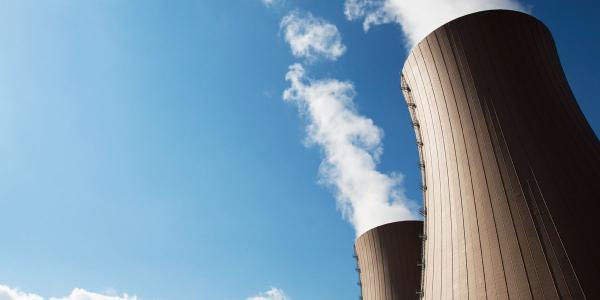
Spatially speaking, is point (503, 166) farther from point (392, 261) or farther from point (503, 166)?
point (392, 261)

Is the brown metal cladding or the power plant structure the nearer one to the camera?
the power plant structure

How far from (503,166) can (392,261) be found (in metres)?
9.63

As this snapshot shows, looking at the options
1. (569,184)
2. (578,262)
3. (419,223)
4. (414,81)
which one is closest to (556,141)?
(569,184)

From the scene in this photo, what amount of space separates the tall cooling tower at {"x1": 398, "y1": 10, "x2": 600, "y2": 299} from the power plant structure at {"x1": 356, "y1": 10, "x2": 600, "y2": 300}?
0.02 metres

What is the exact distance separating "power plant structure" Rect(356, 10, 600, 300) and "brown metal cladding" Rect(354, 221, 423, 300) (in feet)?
22.0

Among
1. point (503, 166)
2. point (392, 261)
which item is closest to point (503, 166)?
point (503, 166)

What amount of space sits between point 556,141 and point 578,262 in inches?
90.4

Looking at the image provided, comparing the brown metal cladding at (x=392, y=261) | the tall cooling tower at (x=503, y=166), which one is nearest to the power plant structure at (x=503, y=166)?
the tall cooling tower at (x=503, y=166)

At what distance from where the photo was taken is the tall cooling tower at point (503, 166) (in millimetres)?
6770

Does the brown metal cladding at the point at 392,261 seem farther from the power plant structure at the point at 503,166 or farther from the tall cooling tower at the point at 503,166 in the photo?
the tall cooling tower at the point at 503,166

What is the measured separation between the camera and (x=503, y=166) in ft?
25.5

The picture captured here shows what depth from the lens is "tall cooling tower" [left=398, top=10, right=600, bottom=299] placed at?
6770mm

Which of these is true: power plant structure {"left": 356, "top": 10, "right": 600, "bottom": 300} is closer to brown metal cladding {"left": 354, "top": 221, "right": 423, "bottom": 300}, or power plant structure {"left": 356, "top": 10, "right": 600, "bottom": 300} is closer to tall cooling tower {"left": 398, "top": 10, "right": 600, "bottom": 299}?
tall cooling tower {"left": 398, "top": 10, "right": 600, "bottom": 299}

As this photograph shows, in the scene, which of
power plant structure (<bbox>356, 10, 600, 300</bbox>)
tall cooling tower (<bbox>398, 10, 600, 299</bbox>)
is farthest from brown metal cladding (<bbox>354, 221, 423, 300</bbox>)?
tall cooling tower (<bbox>398, 10, 600, 299</bbox>)
